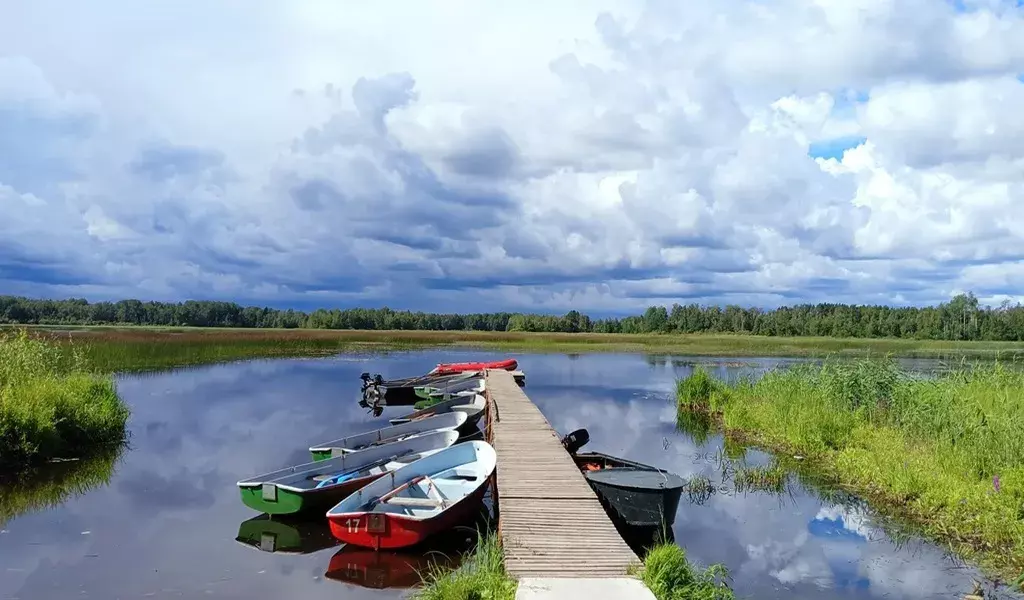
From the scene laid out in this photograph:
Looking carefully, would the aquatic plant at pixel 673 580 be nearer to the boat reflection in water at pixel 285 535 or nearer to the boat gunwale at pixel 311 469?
the boat reflection in water at pixel 285 535

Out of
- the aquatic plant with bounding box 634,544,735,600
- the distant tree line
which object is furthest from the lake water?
the distant tree line

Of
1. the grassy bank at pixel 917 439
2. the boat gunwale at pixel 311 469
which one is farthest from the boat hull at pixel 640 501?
the grassy bank at pixel 917 439

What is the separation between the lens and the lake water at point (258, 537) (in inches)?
358

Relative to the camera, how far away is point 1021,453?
11.8 metres

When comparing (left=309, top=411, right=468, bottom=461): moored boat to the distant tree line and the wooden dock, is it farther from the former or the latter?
the distant tree line

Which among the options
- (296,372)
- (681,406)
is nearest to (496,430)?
(681,406)

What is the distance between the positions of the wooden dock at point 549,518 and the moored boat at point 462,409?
4409 mm

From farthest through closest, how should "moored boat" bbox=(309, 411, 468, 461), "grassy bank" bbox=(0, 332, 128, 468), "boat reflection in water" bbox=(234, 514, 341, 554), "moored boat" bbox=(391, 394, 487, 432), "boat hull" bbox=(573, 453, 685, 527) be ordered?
"moored boat" bbox=(391, 394, 487, 432) → "moored boat" bbox=(309, 411, 468, 461) → "grassy bank" bbox=(0, 332, 128, 468) → "boat reflection in water" bbox=(234, 514, 341, 554) → "boat hull" bbox=(573, 453, 685, 527)

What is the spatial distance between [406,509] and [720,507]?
5.75 metres

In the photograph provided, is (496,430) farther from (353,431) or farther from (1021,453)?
(1021,453)

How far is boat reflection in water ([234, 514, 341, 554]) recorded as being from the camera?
1055 cm

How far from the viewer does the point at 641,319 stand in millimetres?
110375

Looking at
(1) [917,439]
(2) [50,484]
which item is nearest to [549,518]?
(1) [917,439]

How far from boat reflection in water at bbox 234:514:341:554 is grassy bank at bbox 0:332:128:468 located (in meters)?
5.78
